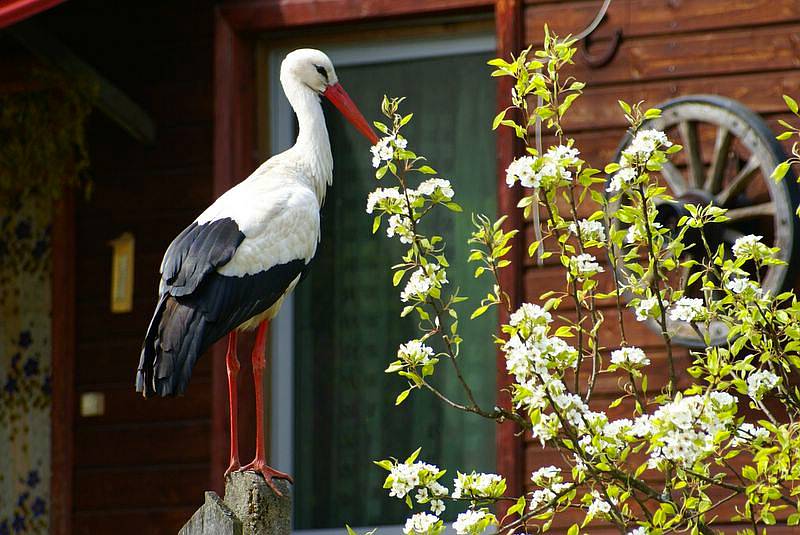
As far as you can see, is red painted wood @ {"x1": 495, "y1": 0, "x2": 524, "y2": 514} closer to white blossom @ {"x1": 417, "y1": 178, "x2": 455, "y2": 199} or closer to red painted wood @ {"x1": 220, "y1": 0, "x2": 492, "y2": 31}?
red painted wood @ {"x1": 220, "y1": 0, "x2": 492, "y2": 31}

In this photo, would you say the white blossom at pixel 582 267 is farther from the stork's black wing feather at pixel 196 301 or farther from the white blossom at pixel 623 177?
the stork's black wing feather at pixel 196 301

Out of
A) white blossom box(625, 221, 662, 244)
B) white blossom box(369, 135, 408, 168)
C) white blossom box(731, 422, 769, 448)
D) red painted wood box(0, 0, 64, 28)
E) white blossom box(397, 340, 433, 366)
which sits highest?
red painted wood box(0, 0, 64, 28)

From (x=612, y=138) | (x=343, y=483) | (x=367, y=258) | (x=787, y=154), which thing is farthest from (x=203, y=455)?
(x=787, y=154)

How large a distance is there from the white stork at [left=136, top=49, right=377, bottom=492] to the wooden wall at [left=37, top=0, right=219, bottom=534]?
1.76 m

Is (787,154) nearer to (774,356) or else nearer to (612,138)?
(612,138)

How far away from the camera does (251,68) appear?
6465mm

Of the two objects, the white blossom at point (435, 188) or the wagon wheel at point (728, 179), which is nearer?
the white blossom at point (435, 188)

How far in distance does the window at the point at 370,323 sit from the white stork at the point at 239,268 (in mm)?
1472

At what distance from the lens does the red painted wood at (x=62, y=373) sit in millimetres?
6430

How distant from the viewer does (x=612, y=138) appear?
586 centimetres

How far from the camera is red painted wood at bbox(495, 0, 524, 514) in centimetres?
581

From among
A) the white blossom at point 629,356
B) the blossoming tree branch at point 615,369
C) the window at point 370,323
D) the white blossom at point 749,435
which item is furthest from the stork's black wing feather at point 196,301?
the window at point 370,323

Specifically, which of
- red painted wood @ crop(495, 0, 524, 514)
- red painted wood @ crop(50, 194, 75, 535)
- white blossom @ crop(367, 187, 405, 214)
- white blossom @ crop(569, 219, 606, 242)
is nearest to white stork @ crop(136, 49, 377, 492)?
white blossom @ crop(367, 187, 405, 214)

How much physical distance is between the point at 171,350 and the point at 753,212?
7.55ft
